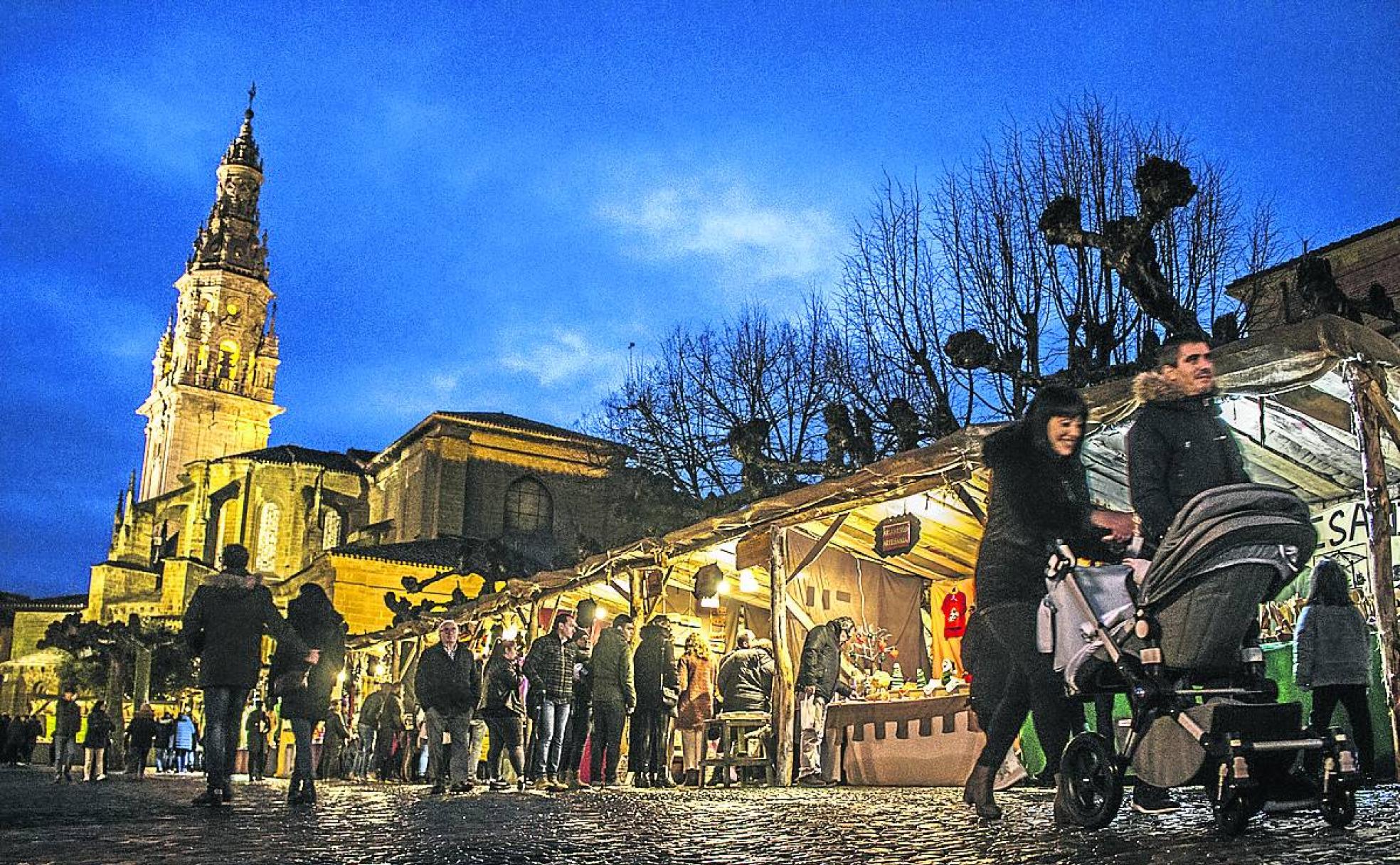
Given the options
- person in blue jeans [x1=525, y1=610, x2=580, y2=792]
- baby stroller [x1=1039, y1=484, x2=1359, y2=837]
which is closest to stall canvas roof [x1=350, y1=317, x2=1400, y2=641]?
person in blue jeans [x1=525, y1=610, x2=580, y2=792]

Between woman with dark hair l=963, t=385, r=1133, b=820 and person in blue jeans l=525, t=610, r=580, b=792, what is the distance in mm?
6963

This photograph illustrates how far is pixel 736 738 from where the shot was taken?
1409cm

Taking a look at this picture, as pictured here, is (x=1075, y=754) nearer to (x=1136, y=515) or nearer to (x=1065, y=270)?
(x=1136, y=515)

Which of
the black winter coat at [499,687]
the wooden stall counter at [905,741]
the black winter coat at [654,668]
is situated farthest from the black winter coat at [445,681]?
the wooden stall counter at [905,741]

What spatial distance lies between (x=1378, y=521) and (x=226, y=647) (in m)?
7.24

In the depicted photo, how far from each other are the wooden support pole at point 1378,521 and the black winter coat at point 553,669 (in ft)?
22.7

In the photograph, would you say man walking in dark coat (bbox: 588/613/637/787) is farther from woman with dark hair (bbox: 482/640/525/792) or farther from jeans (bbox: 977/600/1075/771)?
jeans (bbox: 977/600/1075/771)

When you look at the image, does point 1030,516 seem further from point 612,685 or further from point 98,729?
point 98,729

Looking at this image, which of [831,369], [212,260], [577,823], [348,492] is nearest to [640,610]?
[577,823]

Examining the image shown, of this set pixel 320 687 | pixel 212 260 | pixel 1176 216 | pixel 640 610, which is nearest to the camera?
pixel 320 687

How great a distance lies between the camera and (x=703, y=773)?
42.4 ft

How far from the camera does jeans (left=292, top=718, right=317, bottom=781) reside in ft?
30.1

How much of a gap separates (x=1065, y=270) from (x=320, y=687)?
52.2 feet

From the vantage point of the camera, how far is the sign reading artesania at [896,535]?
1202 centimetres
